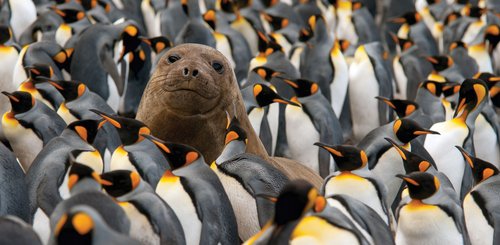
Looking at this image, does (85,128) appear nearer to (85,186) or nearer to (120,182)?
(120,182)

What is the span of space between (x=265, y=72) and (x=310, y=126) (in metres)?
0.89

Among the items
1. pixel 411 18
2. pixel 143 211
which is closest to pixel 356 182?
pixel 143 211

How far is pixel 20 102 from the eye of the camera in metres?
7.38

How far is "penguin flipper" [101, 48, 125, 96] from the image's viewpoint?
10.1 meters

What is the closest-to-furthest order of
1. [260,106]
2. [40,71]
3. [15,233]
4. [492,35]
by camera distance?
[15,233], [260,106], [40,71], [492,35]

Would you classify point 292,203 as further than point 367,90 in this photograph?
No

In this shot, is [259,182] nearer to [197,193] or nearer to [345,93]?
[197,193]

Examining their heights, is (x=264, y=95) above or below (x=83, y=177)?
below

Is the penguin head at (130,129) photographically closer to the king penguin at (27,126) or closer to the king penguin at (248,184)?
the king penguin at (248,184)

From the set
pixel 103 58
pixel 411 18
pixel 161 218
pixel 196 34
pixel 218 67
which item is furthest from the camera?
pixel 411 18

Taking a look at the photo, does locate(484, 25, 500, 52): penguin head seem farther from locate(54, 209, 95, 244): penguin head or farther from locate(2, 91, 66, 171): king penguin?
locate(54, 209, 95, 244): penguin head

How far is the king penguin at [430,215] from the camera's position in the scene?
18.6ft

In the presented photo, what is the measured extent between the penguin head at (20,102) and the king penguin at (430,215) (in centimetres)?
284

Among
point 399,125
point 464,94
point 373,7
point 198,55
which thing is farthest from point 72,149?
point 373,7
